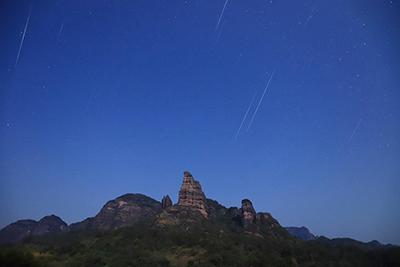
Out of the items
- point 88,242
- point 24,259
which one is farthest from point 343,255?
point 24,259

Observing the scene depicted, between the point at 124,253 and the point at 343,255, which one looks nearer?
the point at 124,253

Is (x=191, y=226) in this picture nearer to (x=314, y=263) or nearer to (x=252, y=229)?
(x=252, y=229)

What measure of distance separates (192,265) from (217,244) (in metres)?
29.9

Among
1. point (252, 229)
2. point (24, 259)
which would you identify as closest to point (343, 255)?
point (252, 229)

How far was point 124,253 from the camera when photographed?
116750 millimetres

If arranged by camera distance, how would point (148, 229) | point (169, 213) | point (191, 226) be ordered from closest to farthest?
point (148, 229) < point (191, 226) < point (169, 213)

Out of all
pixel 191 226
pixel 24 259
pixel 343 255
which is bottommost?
pixel 24 259

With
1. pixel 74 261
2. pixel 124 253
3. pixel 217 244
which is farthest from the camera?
pixel 217 244

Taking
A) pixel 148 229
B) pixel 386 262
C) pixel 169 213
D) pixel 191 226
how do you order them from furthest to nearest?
pixel 169 213, pixel 191 226, pixel 148 229, pixel 386 262

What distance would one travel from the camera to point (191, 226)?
175625 mm

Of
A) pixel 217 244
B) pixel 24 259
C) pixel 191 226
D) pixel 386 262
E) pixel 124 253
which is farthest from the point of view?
pixel 191 226

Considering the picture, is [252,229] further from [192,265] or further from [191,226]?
[192,265]

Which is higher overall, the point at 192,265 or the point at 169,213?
the point at 169,213

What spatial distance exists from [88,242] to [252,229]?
302 ft
